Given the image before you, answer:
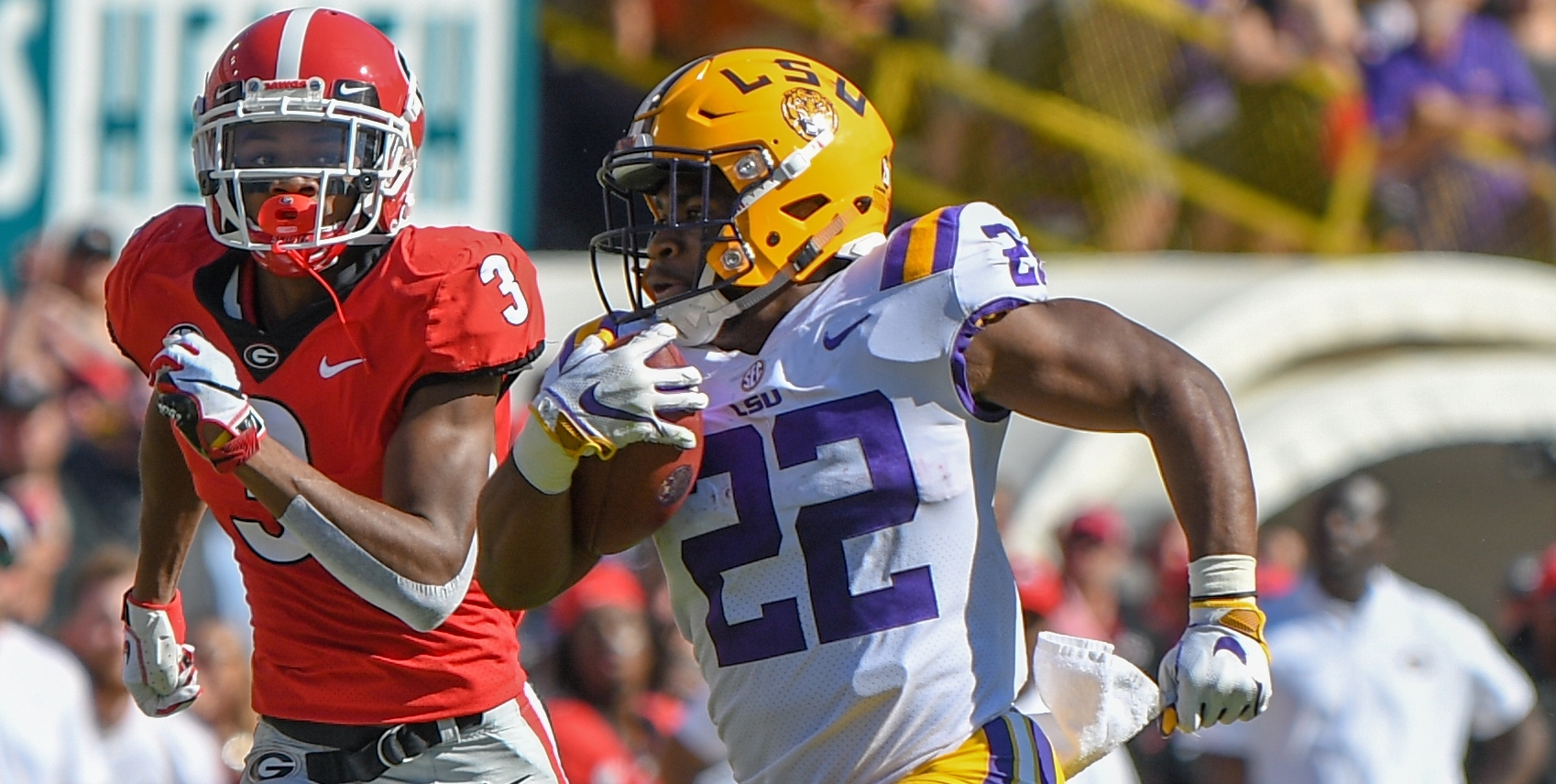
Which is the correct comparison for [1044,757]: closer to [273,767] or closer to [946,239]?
[946,239]

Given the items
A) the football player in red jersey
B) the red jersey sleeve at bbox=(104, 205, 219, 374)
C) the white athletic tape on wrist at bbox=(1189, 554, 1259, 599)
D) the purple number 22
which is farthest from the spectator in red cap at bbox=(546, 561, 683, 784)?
→ the white athletic tape on wrist at bbox=(1189, 554, 1259, 599)

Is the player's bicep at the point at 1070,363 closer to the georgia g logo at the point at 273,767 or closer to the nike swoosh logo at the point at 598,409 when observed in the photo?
the nike swoosh logo at the point at 598,409

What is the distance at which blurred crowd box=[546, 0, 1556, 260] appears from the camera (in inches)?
326

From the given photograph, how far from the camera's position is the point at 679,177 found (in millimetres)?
3170

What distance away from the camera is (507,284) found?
10.9ft

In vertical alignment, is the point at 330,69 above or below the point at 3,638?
above

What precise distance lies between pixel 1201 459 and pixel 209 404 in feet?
4.27

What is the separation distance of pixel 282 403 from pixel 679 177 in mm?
675

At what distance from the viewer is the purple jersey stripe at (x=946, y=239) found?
301 centimetres

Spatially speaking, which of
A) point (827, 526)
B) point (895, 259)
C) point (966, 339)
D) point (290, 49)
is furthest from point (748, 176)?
point (290, 49)

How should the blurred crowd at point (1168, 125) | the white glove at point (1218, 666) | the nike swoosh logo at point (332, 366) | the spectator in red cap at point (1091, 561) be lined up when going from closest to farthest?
the white glove at point (1218, 666), the nike swoosh logo at point (332, 366), the spectator in red cap at point (1091, 561), the blurred crowd at point (1168, 125)

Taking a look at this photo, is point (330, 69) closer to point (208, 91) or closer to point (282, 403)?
point (208, 91)

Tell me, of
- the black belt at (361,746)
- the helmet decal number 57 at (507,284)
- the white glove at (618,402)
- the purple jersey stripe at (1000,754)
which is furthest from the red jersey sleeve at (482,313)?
the purple jersey stripe at (1000,754)

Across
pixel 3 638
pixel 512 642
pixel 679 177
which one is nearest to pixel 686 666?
pixel 3 638
